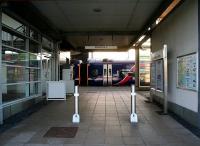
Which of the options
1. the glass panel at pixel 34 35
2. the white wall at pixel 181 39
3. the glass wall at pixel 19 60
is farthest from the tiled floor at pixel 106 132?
the glass panel at pixel 34 35

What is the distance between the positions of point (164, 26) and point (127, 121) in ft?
15.6

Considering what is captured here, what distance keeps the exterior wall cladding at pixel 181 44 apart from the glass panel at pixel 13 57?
5179 millimetres

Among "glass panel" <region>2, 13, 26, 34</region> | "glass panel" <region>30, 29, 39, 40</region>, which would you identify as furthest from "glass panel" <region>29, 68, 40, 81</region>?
"glass panel" <region>2, 13, 26, 34</region>

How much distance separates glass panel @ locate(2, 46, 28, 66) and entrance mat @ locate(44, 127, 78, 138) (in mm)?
2907

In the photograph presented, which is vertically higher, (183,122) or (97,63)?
(97,63)

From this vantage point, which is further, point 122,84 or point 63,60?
point 122,84

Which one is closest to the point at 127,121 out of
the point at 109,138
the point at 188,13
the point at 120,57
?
the point at 109,138

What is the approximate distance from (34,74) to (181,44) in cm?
637

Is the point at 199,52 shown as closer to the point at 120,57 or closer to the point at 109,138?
the point at 109,138

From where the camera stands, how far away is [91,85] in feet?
106

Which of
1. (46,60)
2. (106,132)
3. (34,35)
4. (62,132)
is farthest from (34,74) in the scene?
(106,132)

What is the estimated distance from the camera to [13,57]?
10.3 m

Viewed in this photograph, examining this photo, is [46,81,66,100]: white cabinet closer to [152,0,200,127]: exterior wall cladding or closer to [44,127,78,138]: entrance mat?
[152,0,200,127]: exterior wall cladding

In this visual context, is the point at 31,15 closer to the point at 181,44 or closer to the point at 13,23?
the point at 13,23
